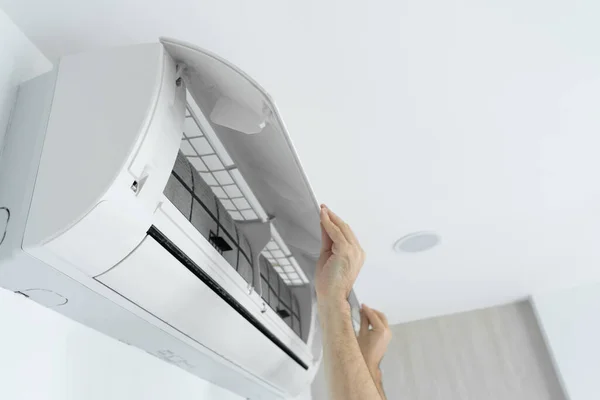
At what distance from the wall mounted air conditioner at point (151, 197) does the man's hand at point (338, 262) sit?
63 mm

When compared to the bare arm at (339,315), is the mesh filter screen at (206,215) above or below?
above

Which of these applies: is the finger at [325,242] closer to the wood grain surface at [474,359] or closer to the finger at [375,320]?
the finger at [375,320]

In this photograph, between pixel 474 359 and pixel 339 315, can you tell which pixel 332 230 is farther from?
pixel 474 359

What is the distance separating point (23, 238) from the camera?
0.65 meters

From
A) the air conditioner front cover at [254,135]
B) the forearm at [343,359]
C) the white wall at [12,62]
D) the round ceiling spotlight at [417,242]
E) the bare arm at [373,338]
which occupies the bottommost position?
the forearm at [343,359]

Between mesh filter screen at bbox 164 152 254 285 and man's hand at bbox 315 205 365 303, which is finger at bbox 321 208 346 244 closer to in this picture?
man's hand at bbox 315 205 365 303

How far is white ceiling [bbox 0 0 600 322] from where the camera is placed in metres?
0.92

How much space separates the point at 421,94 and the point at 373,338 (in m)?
0.64

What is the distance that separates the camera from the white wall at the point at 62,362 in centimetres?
78

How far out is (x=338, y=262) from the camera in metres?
1.04

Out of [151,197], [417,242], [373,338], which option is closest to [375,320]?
[373,338]

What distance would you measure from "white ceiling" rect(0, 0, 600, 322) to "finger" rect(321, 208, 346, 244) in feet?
0.93

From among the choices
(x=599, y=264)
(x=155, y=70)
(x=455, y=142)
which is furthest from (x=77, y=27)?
(x=599, y=264)

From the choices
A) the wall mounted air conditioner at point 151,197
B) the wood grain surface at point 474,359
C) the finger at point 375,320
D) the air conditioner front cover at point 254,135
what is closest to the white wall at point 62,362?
the wall mounted air conditioner at point 151,197
